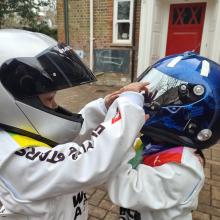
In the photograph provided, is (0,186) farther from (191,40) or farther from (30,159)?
(191,40)

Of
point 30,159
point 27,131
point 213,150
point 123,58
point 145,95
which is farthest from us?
point 123,58

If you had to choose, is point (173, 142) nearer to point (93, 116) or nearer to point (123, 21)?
point (93, 116)

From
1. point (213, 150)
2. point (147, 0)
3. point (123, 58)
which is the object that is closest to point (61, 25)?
point (123, 58)

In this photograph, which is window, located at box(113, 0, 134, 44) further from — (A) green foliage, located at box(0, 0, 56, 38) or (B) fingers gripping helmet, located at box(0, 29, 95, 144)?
(A) green foliage, located at box(0, 0, 56, 38)

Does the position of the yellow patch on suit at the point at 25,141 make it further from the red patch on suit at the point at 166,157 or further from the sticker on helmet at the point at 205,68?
the sticker on helmet at the point at 205,68

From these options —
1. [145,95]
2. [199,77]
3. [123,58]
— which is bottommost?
[123,58]

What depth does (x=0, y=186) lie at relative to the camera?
1.20 metres

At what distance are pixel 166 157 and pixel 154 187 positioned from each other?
18cm

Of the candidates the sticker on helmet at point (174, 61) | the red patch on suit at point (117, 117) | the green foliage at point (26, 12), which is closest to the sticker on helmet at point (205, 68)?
the sticker on helmet at point (174, 61)

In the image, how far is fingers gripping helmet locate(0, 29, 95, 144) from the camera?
46.8 inches

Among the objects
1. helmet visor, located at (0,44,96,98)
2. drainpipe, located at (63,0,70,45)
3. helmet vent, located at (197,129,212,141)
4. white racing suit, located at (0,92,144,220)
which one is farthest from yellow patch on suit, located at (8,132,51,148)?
drainpipe, located at (63,0,70,45)

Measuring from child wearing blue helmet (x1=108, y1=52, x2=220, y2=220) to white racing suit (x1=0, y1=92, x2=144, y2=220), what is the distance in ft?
0.53

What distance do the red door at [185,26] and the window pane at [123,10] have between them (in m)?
1.27

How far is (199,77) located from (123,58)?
23.6 ft
